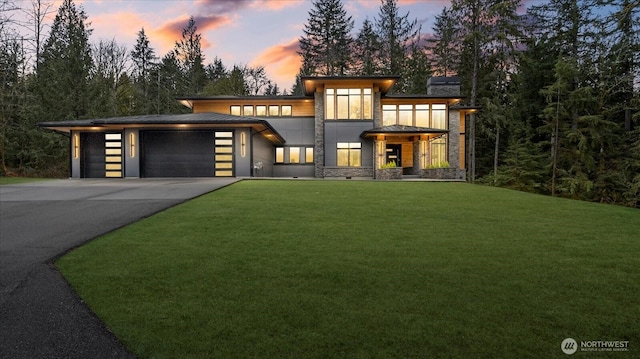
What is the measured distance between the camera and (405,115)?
2639 cm

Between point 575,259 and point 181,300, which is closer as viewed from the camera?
point 181,300

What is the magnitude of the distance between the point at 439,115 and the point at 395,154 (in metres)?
4.39

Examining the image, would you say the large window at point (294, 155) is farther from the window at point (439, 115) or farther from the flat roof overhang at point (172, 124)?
the window at point (439, 115)

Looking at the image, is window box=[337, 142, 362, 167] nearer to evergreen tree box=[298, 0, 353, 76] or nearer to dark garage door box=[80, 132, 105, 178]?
dark garage door box=[80, 132, 105, 178]

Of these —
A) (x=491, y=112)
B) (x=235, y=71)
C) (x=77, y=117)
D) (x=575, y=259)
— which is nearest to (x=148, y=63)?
(x=235, y=71)

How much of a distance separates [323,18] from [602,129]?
1366 inches

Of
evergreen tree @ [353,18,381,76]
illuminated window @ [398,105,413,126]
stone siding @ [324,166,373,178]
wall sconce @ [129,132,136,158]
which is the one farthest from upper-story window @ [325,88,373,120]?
evergreen tree @ [353,18,381,76]

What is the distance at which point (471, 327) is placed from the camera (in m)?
2.48

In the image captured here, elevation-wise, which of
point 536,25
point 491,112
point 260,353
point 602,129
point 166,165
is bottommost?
point 260,353

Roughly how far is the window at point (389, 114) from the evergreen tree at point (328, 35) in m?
21.1

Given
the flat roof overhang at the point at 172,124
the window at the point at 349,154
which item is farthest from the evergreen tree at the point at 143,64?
the window at the point at 349,154

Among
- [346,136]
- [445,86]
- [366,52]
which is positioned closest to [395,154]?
Result: [346,136]

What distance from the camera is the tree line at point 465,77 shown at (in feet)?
72.1

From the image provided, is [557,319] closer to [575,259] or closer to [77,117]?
[575,259]
